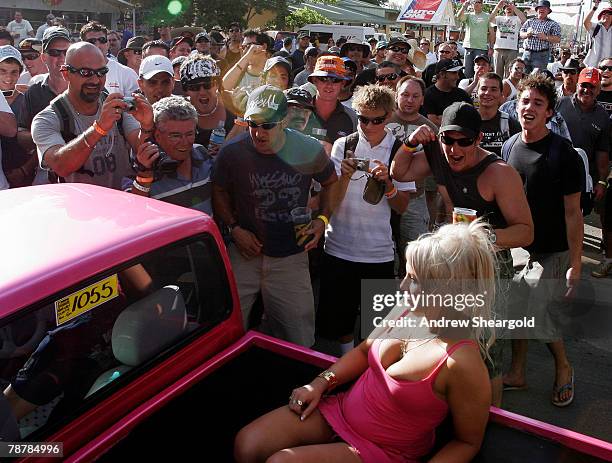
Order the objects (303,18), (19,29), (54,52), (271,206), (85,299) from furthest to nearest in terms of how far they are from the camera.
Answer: (303,18) → (19,29) → (54,52) → (271,206) → (85,299)

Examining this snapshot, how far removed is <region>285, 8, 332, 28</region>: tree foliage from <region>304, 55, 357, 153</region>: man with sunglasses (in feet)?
90.6

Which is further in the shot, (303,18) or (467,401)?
(303,18)

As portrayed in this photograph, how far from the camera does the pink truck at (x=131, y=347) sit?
1.82 m

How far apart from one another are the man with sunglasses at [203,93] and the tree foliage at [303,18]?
27738 mm

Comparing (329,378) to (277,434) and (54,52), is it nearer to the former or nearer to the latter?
(277,434)

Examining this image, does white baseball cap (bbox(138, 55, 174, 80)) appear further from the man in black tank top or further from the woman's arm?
the woman's arm

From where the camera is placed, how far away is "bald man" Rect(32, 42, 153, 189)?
10.9 ft

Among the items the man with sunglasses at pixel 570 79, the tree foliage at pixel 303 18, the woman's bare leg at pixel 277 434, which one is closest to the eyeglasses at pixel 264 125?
the woman's bare leg at pixel 277 434

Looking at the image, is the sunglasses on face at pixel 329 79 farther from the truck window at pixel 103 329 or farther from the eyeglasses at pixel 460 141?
the truck window at pixel 103 329


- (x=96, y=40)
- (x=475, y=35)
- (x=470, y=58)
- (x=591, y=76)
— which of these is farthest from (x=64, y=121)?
(x=470, y=58)

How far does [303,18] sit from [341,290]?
30.5 m

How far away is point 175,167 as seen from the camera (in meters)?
3.28

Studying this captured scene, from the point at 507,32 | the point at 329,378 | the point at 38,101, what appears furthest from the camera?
the point at 507,32

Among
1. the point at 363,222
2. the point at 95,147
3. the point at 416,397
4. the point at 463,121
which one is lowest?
the point at 416,397
